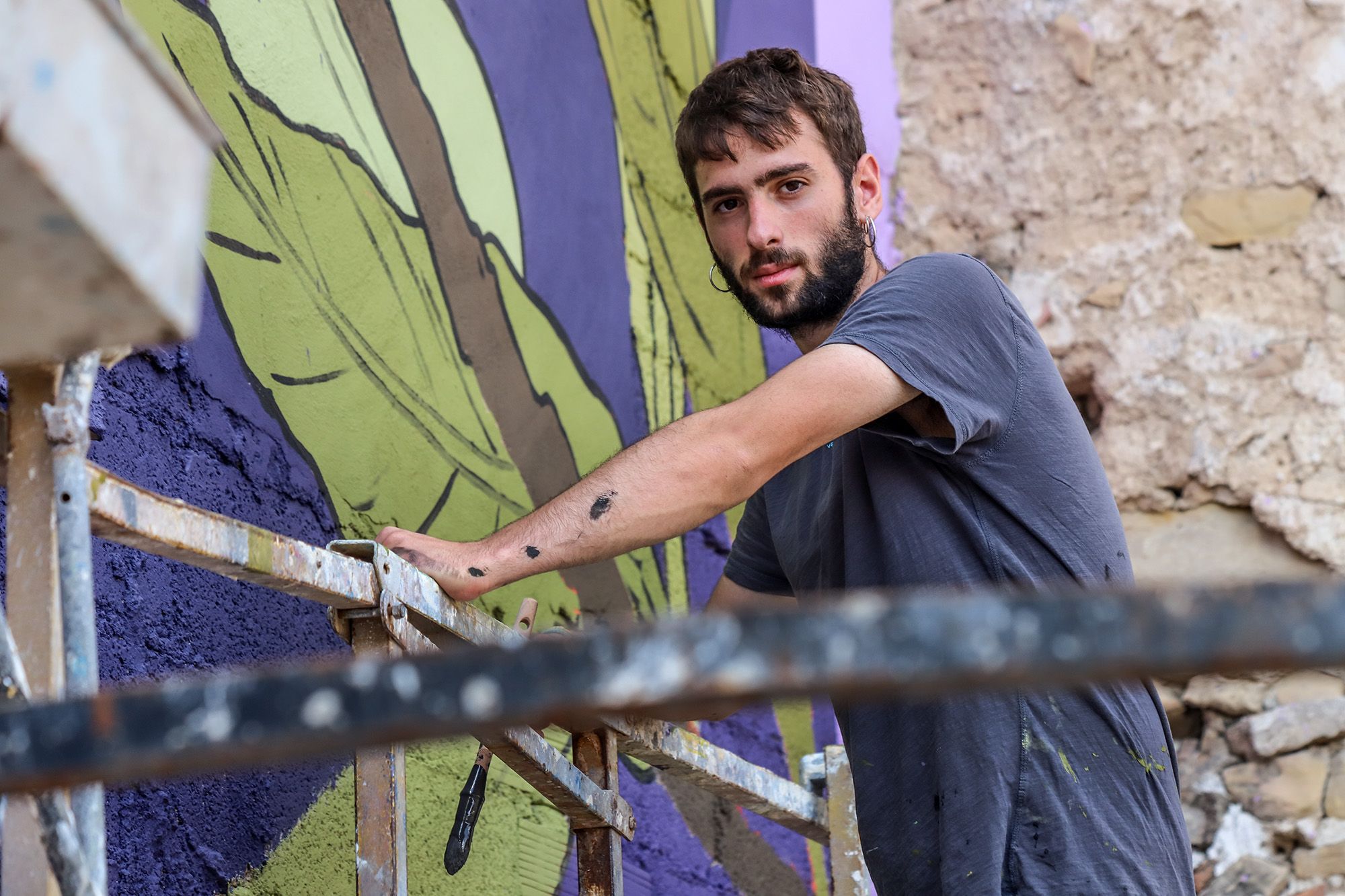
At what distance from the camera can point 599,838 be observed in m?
1.78

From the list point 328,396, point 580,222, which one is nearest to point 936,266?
point 328,396

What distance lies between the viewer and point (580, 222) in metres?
3.11

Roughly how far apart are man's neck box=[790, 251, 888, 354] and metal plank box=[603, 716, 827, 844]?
0.70 meters

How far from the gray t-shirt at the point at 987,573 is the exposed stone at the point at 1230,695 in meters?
1.90

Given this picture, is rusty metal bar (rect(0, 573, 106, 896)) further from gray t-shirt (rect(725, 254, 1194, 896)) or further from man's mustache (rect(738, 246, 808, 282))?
man's mustache (rect(738, 246, 808, 282))

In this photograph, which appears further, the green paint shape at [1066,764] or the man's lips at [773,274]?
the man's lips at [773,274]

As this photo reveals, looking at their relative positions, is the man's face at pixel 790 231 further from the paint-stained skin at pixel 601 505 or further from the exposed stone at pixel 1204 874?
the exposed stone at pixel 1204 874

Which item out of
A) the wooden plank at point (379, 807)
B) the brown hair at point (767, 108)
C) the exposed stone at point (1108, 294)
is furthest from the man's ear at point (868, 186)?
the exposed stone at point (1108, 294)

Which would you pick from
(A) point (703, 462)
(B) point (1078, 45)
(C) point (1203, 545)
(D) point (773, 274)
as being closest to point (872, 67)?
(B) point (1078, 45)

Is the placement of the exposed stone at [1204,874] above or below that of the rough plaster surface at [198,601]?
below

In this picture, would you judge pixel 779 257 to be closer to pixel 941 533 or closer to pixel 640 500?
pixel 941 533

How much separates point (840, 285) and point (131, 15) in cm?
117

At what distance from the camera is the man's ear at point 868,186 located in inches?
94.5

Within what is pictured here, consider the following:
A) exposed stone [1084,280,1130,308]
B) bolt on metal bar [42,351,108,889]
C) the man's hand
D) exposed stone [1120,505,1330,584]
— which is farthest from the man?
exposed stone [1084,280,1130,308]
